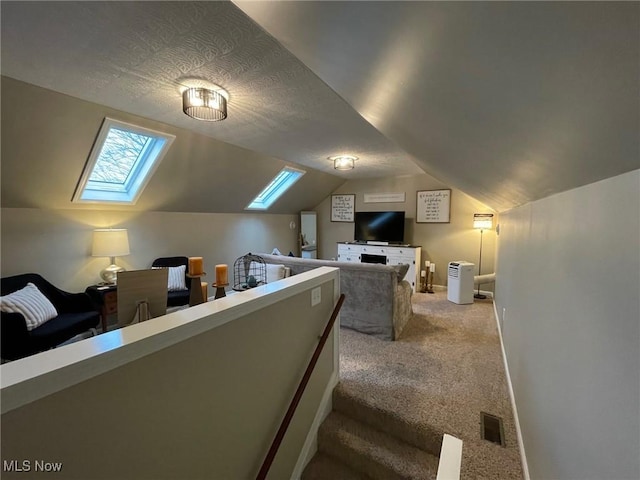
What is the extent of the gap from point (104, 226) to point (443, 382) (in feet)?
14.2

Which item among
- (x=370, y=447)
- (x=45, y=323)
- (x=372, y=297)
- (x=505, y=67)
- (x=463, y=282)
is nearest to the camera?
Result: (x=505, y=67)

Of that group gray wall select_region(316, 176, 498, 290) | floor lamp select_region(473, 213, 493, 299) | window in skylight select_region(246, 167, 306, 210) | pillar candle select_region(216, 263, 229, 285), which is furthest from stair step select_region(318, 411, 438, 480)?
window in skylight select_region(246, 167, 306, 210)

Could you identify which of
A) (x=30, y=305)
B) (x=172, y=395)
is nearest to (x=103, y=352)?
(x=172, y=395)

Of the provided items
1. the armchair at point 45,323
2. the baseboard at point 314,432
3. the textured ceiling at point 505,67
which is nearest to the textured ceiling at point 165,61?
the textured ceiling at point 505,67

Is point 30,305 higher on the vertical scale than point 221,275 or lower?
lower

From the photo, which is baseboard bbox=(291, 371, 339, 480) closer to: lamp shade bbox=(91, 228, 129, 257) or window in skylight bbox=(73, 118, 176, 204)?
lamp shade bbox=(91, 228, 129, 257)

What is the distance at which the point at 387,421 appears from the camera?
75.8 inches

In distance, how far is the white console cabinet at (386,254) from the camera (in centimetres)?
521

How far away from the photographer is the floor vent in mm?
1717

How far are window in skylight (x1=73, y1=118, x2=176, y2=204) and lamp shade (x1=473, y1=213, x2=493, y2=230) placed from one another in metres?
4.76

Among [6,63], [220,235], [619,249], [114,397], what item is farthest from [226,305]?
[220,235]

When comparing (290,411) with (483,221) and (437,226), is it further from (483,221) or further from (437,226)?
(437,226)

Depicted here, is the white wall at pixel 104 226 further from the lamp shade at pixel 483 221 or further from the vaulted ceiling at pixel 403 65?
the lamp shade at pixel 483 221

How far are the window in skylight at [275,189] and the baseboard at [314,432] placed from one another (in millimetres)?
4040
